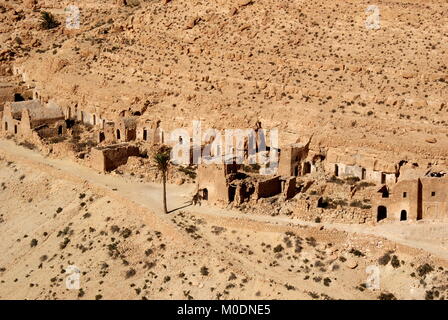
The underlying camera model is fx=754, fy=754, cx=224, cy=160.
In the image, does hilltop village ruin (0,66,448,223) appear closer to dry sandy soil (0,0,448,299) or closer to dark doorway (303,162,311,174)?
dark doorway (303,162,311,174)

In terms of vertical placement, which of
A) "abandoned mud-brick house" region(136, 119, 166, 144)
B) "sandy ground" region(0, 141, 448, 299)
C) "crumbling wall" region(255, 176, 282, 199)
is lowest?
"sandy ground" region(0, 141, 448, 299)

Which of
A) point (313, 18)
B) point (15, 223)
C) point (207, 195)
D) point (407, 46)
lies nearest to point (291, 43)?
point (313, 18)

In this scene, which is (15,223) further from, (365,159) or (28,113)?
(365,159)

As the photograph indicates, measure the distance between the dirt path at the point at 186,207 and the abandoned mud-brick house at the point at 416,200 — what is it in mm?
495

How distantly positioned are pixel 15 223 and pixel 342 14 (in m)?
24.1

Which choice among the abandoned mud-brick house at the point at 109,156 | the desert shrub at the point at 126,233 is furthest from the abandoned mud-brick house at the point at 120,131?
the desert shrub at the point at 126,233

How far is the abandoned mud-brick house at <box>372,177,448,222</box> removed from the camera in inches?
1299

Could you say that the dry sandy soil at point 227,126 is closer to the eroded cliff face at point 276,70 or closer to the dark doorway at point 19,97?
the eroded cliff face at point 276,70

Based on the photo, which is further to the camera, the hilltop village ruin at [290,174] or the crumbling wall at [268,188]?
the crumbling wall at [268,188]

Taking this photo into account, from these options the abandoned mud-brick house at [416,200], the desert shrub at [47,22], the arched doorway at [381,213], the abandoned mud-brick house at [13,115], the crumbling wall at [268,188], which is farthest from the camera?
the desert shrub at [47,22]

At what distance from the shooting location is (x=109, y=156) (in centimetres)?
4159

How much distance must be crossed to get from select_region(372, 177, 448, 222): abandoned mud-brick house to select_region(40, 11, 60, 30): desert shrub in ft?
126

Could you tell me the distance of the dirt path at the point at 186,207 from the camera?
31.9 m

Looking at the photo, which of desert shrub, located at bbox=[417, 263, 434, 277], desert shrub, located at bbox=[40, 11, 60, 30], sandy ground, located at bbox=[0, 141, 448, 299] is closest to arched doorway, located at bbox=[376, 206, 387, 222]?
sandy ground, located at bbox=[0, 141, 448, 299]
